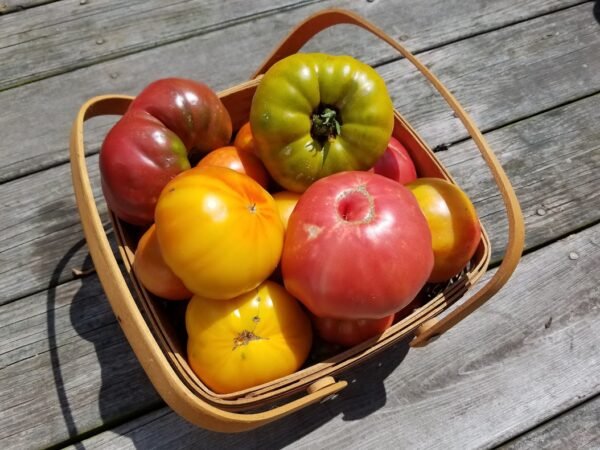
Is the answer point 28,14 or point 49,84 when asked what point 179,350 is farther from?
point 28,14

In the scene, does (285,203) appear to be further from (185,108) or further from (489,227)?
(489,227)

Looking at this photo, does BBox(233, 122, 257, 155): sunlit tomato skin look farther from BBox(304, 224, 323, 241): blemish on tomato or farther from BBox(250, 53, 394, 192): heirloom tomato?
BBox(304, 224, 323, 241): blemish on tomato

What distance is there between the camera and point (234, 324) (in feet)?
2.43

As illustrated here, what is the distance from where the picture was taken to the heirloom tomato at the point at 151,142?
0.81 m

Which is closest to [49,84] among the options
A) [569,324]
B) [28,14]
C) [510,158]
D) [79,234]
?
[28,14]

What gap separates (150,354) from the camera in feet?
2.15

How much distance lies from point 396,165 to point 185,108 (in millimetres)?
339

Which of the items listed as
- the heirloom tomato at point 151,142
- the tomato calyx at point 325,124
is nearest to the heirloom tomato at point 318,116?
the tomato calyx at point 325,124

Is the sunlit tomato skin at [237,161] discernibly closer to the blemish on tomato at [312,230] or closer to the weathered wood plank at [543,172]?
the blemish on tomato at [312,230]

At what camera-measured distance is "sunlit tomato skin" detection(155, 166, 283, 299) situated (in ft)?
2.27

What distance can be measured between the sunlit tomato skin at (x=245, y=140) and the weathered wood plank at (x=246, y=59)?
363 mm

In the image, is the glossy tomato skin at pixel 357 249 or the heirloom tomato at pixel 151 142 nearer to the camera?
the glossy tomato skin at pixel 357 249

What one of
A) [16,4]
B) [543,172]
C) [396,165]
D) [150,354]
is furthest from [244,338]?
[16,4]

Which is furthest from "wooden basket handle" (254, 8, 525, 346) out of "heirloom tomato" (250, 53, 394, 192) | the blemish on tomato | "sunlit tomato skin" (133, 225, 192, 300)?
"sunlit tomato skin" (133, 225, 192, 300)
